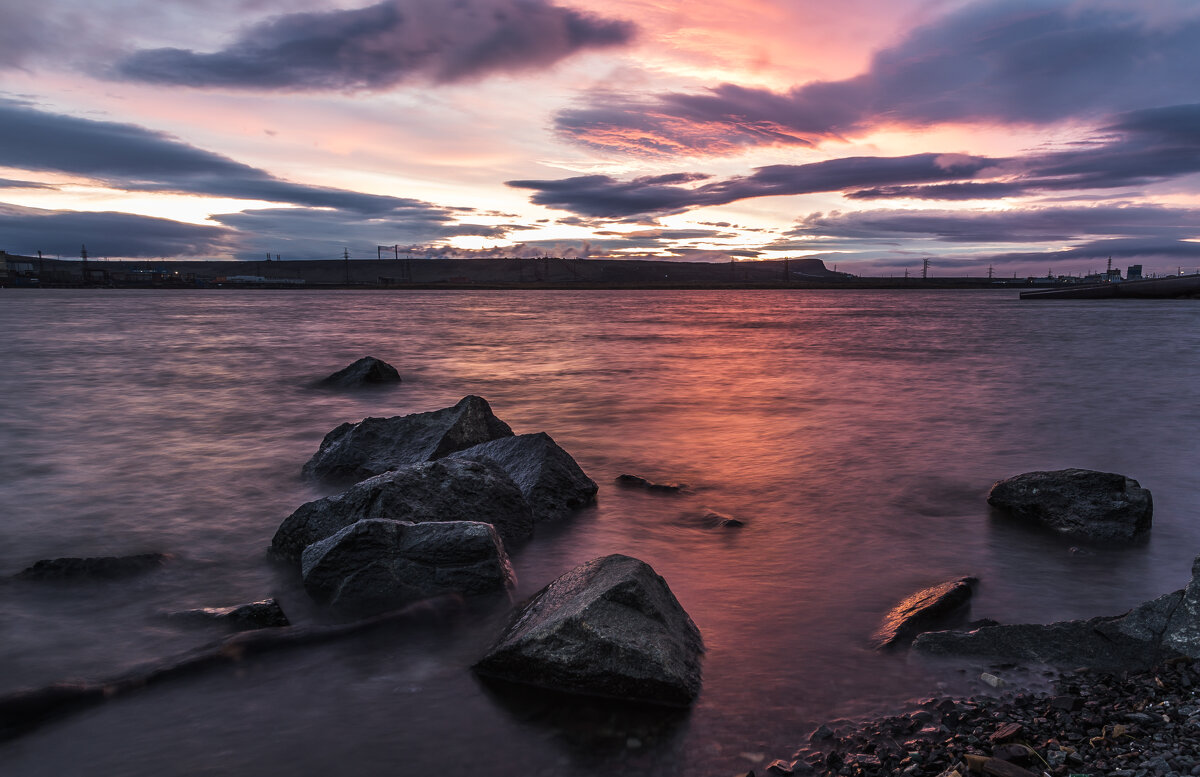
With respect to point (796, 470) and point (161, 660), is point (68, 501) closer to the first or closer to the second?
point (161, 660)

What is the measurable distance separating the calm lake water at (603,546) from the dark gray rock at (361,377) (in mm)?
712

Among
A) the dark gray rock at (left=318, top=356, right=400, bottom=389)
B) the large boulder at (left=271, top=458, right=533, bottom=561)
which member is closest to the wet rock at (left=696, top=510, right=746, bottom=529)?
the large boulder at (left=271, top=458, right=533, bottom=561)

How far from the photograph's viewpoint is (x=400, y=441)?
837cm

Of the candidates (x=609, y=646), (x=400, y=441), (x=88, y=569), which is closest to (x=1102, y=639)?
(x=609, y=646)

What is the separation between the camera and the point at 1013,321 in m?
48.1

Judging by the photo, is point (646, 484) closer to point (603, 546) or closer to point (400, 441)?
point (603, 546)

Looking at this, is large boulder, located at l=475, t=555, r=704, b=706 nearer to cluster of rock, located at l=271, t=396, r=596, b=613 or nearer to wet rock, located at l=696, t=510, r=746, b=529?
cluster of rock, located at l=271, t=396, r=596, b=613

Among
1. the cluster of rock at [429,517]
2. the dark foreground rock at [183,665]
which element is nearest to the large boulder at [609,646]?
the dark foreground rock at [183,665]

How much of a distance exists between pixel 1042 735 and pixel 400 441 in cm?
671

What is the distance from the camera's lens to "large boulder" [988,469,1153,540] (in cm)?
632

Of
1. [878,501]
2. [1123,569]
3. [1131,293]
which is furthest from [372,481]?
[1131,293]

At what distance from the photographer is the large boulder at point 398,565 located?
514 cm

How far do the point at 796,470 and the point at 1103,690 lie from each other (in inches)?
225

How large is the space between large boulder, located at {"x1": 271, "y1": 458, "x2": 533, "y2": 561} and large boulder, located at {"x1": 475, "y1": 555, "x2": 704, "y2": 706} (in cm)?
176
